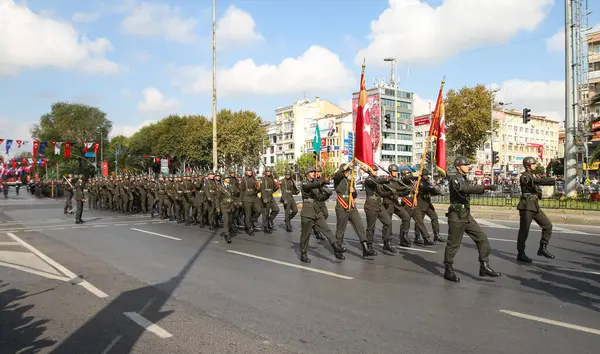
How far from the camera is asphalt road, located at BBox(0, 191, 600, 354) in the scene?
4645 mm

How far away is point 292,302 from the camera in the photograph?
242 inches

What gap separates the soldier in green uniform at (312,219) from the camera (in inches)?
363

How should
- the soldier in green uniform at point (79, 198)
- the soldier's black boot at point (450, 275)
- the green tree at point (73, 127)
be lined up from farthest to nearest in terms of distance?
the green tree at point (73, 127)
the soldier in green uniform at point (79, 198)
the soldier's black boot at point (450, 275)

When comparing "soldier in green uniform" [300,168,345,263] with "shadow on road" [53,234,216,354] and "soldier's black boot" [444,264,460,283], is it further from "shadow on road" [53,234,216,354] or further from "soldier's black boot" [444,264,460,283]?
"shadow on road" [53,234,216,354]

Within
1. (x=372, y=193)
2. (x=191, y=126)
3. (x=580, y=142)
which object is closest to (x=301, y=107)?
(x=191, y=126)

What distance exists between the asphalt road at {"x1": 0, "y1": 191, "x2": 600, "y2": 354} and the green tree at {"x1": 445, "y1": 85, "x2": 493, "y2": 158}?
32.7 meters

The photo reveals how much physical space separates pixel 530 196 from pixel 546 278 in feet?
6.75


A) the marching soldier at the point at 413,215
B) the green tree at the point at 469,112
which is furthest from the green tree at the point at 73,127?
the marching soldier at the point at 413,215

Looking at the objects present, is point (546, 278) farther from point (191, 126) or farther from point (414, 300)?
point (191, 126)

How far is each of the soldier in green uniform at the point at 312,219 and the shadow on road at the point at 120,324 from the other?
2834 mm

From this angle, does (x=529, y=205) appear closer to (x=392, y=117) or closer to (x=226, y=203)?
(x=226, y=203)

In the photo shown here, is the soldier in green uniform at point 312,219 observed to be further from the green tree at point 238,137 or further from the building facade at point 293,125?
the building facade at point 293,125

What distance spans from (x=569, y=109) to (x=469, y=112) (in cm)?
2109

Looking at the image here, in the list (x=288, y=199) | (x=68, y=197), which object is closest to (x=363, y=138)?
(x=288, y=199)
